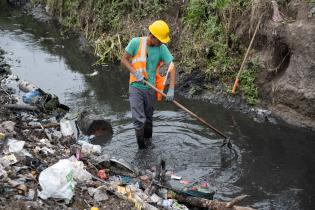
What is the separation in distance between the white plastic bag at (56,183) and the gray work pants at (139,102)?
2.21 metres

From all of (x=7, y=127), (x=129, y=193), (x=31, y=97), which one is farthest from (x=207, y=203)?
(x=31, y=97)

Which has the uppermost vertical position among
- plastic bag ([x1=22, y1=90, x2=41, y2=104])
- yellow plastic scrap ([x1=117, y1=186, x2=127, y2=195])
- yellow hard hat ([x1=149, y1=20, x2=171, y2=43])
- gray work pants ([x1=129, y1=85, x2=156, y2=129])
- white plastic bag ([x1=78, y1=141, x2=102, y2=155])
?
yellow hard hat ([x1=149, y1=20, x2=171, y2=43])

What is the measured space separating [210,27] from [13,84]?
4448 mm

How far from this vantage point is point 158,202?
586cm

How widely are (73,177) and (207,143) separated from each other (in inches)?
115

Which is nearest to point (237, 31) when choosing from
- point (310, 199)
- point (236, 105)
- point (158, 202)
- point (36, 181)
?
point (236, 105)

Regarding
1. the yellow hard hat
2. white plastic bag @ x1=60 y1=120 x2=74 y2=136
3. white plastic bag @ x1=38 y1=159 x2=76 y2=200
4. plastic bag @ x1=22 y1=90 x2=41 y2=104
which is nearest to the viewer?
white plastic bag @ x1=38 y1=159 x2=76 y2=200

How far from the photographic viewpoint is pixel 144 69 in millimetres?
7098

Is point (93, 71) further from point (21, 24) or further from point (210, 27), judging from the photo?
point (21, 24)

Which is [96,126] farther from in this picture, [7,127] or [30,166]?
[30,166]

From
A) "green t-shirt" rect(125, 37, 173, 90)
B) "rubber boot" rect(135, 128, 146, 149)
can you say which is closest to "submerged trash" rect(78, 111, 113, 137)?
"rubber boot" rect(135, 128, 146, 149)

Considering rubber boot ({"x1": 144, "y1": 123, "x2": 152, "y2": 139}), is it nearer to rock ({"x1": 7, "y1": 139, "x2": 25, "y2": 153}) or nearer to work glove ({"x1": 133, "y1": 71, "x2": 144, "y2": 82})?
work glove ({"x1": 133, "y1": 71, "x2": 144, "y2": 82})

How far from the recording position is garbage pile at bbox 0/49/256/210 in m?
5.08

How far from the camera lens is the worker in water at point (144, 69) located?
273 inches
